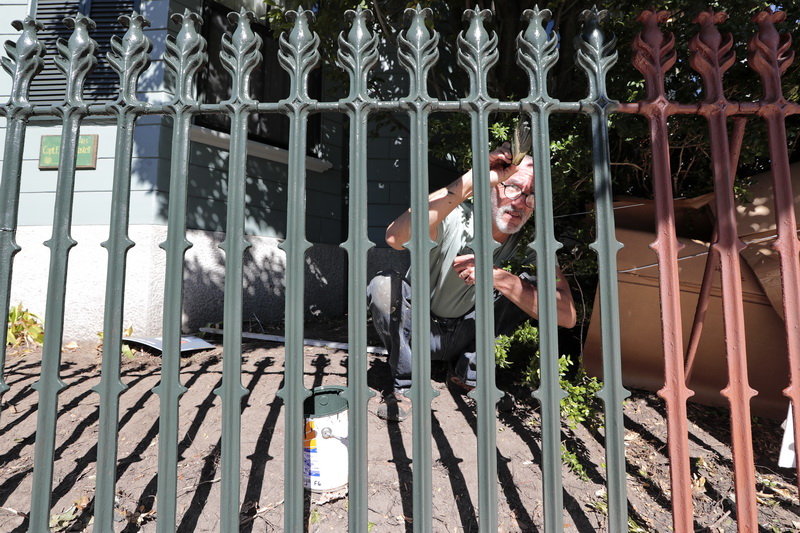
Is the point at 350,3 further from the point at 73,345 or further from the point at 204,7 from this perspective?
the point at 73,345

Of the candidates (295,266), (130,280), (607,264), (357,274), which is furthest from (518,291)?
(130,280)

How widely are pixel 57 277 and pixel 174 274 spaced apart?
42 centimetres

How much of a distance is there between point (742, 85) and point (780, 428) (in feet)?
6.28

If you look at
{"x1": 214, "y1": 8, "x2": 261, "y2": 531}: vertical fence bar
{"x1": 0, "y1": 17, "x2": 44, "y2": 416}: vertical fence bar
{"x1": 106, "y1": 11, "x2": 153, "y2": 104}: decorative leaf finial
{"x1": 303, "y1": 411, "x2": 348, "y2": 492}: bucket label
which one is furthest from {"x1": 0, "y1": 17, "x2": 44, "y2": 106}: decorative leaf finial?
{"x1": 303, "y1": 411, "x2": 348, "y2": 492}: bucket label

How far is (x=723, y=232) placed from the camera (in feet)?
5.23

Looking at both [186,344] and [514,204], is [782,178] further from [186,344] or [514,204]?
[186,344]

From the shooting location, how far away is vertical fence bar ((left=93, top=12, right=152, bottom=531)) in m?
1.58

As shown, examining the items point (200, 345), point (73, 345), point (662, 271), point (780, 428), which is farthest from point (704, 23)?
point (73, 345)

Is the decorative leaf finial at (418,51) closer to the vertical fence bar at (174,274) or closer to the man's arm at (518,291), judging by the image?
the vertical fence bar at (174,274)

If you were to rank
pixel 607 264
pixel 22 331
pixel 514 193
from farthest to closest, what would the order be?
pixel 22 331
pixel 514 193
pixel 607 264


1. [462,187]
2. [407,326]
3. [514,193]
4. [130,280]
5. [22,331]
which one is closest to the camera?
[462,187]

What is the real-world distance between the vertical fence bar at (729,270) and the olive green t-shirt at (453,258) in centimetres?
117

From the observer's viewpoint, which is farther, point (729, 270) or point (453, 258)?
point (453, 258)

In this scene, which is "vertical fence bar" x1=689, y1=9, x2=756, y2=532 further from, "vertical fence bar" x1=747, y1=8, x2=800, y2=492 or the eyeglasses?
the eyeglasses
